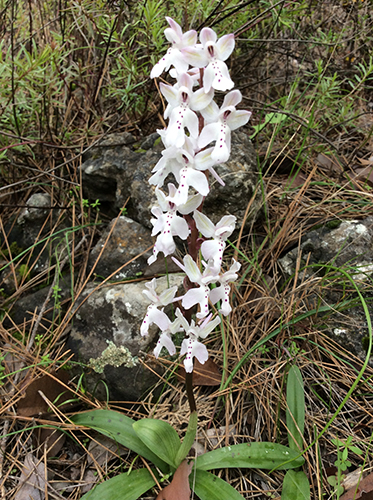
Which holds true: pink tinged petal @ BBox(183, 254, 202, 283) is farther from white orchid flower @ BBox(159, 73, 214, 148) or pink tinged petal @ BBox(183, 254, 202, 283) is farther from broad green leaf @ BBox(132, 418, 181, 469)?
broad green leaf @ BBox(132, 418, 181, 469)

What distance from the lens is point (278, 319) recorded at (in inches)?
91.4

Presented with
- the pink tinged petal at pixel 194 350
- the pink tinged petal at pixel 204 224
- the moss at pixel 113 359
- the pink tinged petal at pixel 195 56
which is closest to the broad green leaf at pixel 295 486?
the pink tinged petal at pixel 194 350

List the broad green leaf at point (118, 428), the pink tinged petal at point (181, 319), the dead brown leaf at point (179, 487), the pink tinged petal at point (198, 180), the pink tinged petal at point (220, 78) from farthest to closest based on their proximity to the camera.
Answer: the broad green leaf at point (118, 428) < the dead brown leaf at point (179, 487) < the pink tinged petal at point (181, 319) < the pink tinged petal at point (198, 180) < the pink tinged petal at point (220, 78)

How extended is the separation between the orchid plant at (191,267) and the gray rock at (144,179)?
96 cm

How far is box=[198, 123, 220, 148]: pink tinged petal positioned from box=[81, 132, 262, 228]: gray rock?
1129mm

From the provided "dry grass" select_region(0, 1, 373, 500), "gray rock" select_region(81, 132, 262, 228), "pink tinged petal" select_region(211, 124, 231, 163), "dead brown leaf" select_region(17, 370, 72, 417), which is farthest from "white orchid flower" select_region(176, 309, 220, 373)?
"gray rock" select_region(81, 132, 262, 228)

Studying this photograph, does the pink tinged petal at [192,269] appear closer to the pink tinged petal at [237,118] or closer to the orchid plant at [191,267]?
the orchid plant at [191,267]

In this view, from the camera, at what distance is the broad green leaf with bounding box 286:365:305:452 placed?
1.88 m

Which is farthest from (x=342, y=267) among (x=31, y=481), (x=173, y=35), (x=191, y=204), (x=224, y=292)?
(x=31, y=481)

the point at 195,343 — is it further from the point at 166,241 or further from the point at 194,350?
Result: the point at 166,241

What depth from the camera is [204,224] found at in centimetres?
148

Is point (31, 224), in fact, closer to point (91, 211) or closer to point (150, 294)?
point (91, 211)

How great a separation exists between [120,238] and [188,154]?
1420 millimetres

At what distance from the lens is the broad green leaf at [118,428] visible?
1.87 m
